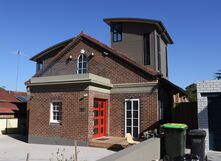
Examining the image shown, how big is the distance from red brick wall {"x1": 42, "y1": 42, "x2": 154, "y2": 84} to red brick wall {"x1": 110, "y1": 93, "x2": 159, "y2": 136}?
108 centimetres

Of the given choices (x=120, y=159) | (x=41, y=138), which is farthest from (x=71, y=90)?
(x=120, y=159)

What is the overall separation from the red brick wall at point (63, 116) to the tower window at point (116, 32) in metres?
8.19

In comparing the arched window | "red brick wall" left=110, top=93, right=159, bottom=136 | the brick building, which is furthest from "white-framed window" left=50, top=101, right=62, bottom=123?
the arched window

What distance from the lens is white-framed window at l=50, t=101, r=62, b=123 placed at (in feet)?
53.1

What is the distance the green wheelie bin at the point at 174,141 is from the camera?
10.2 meters

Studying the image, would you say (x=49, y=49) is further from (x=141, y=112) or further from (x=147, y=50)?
(x=141, y=112)

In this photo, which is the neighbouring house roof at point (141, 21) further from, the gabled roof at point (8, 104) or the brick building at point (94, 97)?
the gabled roof at point (8, 104)

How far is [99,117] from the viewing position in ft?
53.7

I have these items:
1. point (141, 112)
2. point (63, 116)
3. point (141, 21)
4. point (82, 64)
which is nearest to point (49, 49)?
point (82, 64)

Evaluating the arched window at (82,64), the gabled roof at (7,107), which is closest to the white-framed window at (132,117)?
the arched window at (82,64)

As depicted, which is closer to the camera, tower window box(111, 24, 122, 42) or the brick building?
the brick building

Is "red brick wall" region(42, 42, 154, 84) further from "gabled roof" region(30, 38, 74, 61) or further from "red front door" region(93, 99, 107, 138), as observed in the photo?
"gabled roof" region(30, 38, 74, 61)

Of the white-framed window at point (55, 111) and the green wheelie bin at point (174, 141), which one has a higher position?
the white-framed window at point (55, 111)

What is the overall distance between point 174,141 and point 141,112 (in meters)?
6.02
